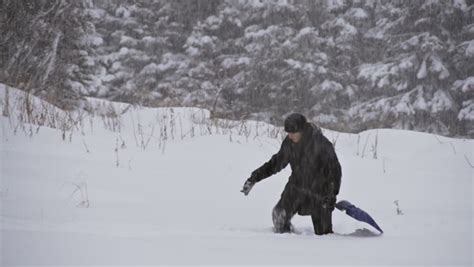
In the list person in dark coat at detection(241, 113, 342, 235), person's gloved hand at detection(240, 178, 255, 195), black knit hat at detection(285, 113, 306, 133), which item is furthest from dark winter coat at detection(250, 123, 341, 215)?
person's gloved hand at detection(240, 178, 255, 195)

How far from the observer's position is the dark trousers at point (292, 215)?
407 centimetres

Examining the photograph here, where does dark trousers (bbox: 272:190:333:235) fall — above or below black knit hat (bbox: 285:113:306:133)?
below

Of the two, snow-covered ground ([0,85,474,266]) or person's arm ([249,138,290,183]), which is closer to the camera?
snow-covered ground ([0,85,474,266])

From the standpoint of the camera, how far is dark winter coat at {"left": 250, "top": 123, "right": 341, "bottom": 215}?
4023 millimetres

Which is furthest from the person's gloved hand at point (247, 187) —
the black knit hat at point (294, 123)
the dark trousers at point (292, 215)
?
the black knit hat at point (294, 123)

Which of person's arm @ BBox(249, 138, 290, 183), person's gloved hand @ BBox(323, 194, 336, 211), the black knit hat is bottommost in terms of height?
person's gloved hand @ BBox(323, 194, 336, 211)

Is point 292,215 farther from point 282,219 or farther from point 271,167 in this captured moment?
point 271,167

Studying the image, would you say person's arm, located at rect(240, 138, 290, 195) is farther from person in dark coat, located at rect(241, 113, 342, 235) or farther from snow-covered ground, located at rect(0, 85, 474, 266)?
snow-covered ground, located at rect(0, 85, 474, 266)

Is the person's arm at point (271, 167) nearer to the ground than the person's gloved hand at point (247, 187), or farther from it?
farther from it

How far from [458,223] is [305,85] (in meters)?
16.1

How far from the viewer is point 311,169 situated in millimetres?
4117

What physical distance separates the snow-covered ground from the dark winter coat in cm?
36

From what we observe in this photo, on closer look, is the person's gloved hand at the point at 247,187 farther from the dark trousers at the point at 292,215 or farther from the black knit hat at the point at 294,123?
the black knit hat at the point at 294,123

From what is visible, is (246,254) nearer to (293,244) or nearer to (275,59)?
(293,244)
